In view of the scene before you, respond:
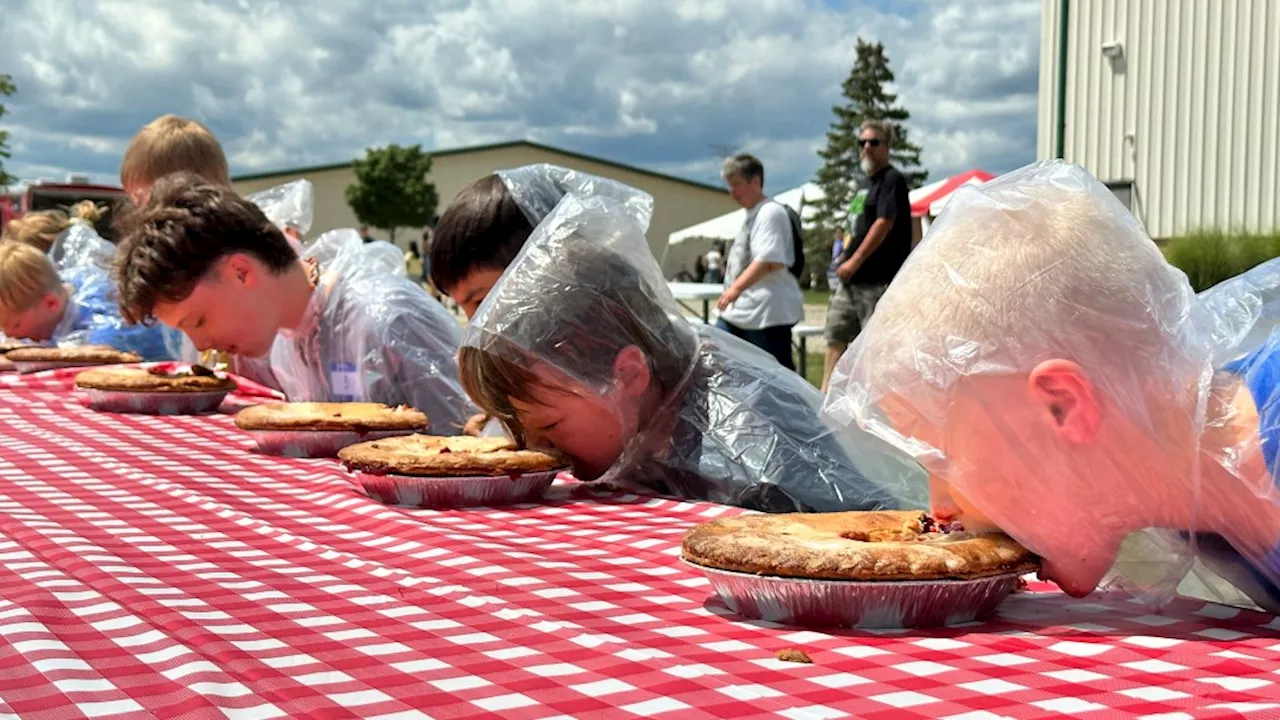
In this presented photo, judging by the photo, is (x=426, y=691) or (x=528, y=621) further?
(x=528, y=621)

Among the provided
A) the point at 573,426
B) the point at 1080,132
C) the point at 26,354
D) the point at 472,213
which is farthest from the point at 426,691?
the point at 1080,132

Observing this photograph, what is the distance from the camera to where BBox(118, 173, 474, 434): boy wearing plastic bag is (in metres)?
3.37

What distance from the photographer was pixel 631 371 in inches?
90.6

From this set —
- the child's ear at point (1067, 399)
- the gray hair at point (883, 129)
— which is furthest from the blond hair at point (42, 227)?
the child's ear at point (1067, 399)

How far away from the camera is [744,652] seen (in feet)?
3.98

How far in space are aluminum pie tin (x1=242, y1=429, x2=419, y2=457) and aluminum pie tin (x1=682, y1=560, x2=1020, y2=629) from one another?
66.2 inches

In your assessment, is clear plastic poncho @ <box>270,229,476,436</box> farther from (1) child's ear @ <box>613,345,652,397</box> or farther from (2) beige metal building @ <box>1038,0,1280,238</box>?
(2) beige metal building @ <box>1038,0,1280,238</box>

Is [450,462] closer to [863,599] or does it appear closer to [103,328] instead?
[863,599]

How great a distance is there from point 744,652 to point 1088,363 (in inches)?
18.6

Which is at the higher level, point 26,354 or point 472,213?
point 472,213

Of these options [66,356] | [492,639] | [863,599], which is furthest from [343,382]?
[863,599]

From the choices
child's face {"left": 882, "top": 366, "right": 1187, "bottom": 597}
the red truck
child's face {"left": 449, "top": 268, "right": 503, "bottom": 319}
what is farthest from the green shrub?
the red truck

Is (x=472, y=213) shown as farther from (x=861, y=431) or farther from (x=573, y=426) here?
(x=861, y=431)

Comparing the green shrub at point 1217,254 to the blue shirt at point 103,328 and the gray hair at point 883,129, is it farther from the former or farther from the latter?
the blue shirt at point 103,328
